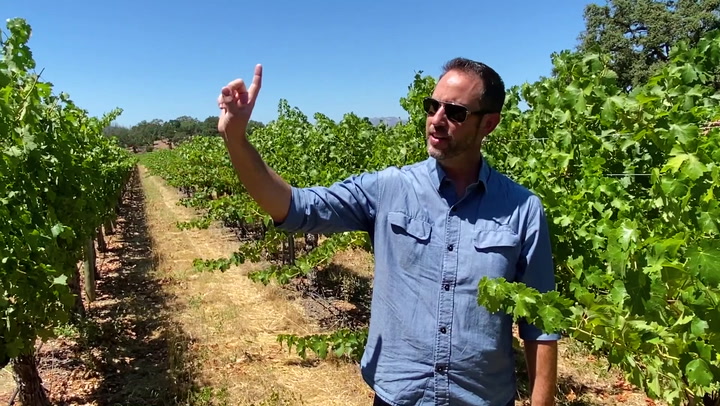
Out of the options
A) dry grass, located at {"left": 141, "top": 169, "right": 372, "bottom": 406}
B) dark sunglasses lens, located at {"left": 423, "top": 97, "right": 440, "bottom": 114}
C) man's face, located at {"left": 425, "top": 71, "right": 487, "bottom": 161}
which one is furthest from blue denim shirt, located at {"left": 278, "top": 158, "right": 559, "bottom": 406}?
dry grass, located at {"left": 141, "top": 169, "right": 372, "bottom": 406}

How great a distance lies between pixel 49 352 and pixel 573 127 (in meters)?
5.61

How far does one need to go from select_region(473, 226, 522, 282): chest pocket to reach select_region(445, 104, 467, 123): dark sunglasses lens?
0.38 meters

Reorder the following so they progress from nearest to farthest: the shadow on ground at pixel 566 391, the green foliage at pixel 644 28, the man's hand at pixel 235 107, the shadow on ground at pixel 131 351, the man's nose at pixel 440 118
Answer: the man's hand at pixel 235 107 → the man's nose at pixel 440 118 → the shadow on ground at pixel 566 391 → the shadow on ground at pixel 131 351 → the green foliage at pixel 644 28

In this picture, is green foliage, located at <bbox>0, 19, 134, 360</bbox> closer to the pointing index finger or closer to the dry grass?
the dry grass

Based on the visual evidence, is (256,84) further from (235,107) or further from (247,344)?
(247,344)

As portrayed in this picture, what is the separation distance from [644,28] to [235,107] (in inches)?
1366

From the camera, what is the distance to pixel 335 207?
1798 mm

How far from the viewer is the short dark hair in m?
1.71

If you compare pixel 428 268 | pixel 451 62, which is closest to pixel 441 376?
pixel 428 268

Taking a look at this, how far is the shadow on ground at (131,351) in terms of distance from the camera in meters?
4.79

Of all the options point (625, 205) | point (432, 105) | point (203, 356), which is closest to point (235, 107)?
point (432, 105)

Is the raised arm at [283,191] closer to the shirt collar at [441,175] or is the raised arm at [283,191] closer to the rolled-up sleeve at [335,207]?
the rolled-up sleeve at [335,207]

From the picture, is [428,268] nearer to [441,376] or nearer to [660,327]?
[441,376]

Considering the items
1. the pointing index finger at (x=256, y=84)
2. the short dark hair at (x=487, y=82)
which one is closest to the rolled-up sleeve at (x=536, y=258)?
the short dark hair at (x=487, y=82)
